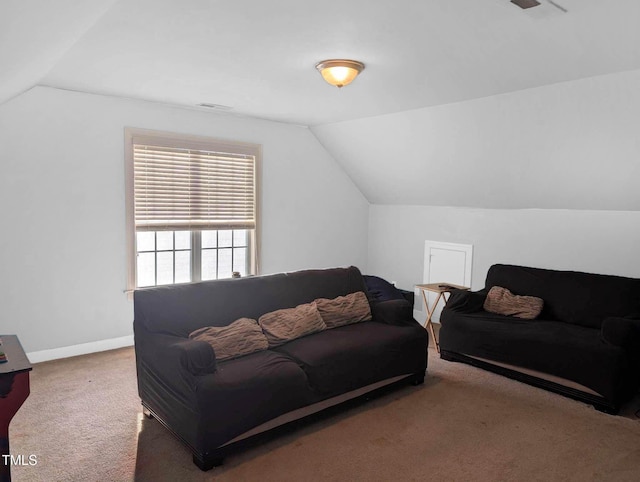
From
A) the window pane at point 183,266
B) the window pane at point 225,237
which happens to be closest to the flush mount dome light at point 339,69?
the window pane at point 225,237

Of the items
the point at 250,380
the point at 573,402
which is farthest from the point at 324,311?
the point at 573,402

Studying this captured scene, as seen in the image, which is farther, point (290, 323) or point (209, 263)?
point (209, 263)

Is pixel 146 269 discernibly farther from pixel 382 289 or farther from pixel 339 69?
pixel 339 69

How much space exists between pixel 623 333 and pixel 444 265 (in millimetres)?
2484

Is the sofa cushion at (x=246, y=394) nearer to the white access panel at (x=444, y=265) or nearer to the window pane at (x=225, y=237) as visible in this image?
the window pane at (x=225, y=237)

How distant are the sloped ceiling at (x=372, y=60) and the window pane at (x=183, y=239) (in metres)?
1.34

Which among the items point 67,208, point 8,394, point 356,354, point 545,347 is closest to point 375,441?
point 356,354

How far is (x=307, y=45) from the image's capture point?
299 cm

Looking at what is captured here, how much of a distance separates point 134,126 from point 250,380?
3.05 m

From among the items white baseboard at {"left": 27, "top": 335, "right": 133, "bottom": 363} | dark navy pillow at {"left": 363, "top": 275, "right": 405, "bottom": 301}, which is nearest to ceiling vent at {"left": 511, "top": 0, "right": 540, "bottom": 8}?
dark navy pillow at {"left": 363, "top": 275, "right": 405, "bottom": 301}

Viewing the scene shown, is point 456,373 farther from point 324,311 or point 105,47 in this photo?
point 105,47

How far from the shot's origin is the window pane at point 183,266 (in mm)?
5102

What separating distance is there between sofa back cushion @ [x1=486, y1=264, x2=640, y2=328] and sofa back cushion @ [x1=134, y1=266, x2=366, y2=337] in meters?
1.76

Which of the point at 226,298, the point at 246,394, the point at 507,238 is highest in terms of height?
the point at 507,238
